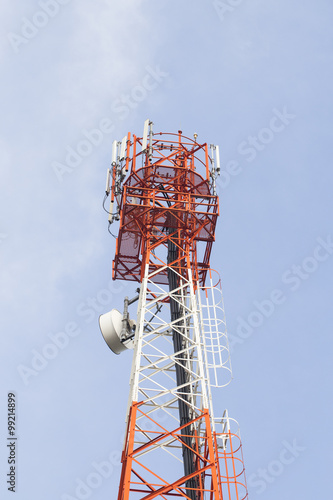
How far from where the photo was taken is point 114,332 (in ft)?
91.5

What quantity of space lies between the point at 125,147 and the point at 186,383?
10883 mm

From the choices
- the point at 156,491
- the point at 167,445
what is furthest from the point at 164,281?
the point at 156,491

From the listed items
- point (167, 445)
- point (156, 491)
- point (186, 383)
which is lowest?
point (156, 491)

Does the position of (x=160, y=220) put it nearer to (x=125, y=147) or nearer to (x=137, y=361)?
(x=125, y=147)

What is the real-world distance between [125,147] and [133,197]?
2666mm

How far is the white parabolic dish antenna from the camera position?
27.9 meters

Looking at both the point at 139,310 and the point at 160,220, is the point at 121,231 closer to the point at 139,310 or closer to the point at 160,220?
the point at 160,220

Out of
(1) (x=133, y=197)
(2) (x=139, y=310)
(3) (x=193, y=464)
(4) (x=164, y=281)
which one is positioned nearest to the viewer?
(3) (x=193, y=464)

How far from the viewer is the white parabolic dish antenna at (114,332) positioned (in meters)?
27.9

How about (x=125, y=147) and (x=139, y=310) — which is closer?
(x=139, y=310)

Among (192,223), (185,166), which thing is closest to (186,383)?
(192,223)

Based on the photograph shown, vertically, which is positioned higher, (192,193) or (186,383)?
(192,193)

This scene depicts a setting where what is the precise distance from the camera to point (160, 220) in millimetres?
28625

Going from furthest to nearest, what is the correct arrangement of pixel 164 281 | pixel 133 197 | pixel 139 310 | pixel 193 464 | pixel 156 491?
pixel 164 281
pixel 133 197
pixel 139 310
pixel 193 464
pixel 156 491
